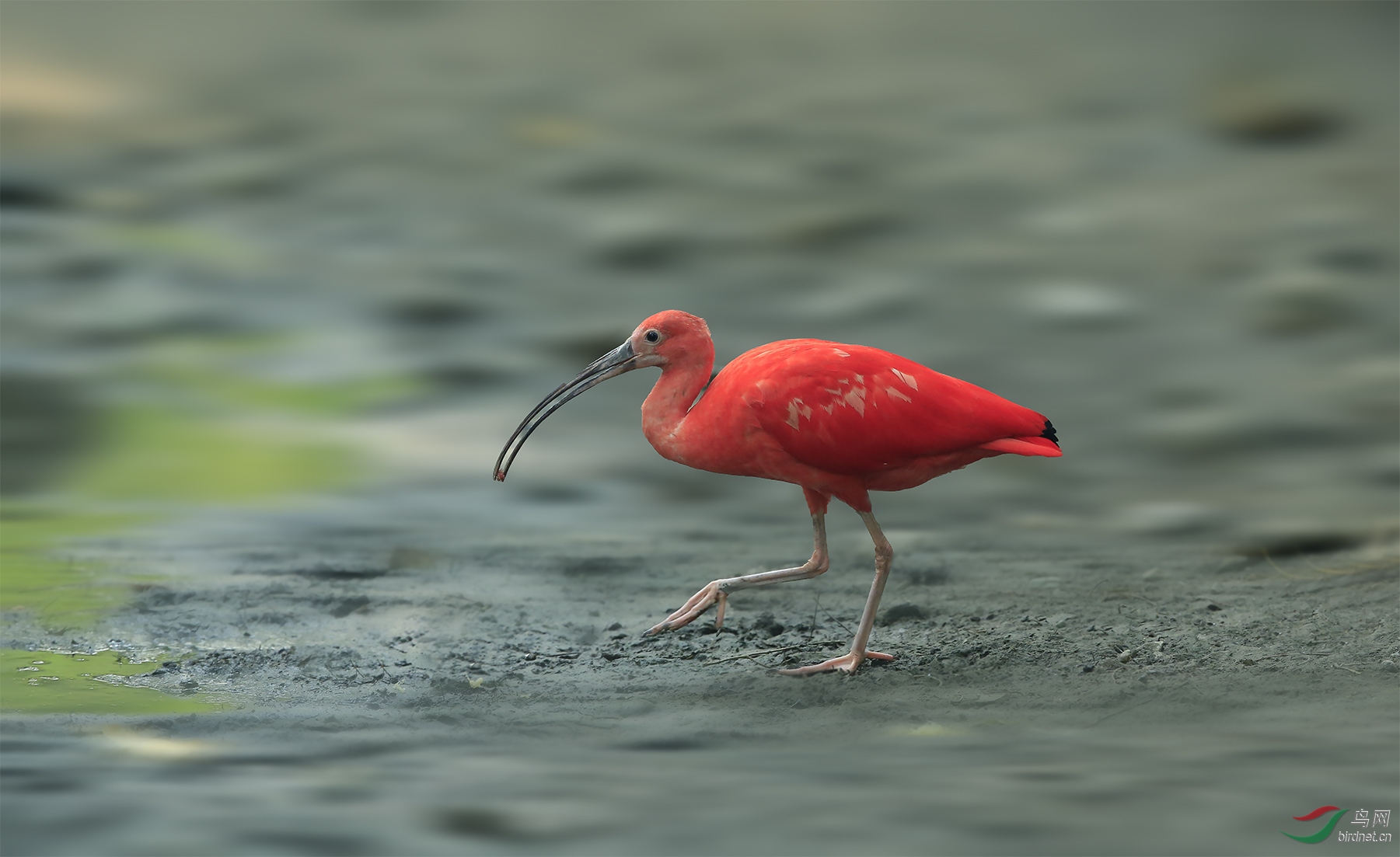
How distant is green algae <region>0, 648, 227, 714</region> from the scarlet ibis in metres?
2.38

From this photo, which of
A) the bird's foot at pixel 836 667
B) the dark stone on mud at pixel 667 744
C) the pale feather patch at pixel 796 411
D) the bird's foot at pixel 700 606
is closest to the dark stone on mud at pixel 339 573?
the bird's foot at pixel 700 606

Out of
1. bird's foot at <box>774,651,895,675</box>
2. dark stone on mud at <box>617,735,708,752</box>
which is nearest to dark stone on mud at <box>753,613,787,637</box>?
bird's foot at <box>774,651,895,675</box>

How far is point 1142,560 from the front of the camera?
9.02 metres

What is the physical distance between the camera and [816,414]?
637 cm

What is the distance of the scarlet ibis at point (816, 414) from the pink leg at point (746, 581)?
0.45 m

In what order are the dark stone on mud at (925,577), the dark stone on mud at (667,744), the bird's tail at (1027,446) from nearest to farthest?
the dark stone on mud at (667,744) < the bird's tail at (1027,446) < the dark stone on mud at (925,577)

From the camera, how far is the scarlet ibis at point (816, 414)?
21.0 feet

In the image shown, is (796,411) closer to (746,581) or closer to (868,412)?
(868,412)

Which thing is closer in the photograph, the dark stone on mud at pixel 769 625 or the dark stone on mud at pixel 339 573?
the dark stone on mud at pixel 769 625

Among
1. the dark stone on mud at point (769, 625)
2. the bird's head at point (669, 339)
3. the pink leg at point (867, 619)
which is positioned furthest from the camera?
the dark stone on mud at point (769, 625)

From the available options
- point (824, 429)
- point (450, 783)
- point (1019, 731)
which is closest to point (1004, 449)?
point (824, 429)

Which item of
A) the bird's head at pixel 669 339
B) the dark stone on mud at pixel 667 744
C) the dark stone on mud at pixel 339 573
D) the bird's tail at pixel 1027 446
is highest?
the bird's head at pixel 669 339

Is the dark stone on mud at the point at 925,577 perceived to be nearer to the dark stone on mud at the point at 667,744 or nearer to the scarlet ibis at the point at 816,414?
the scarlet ibis at the point at 816,414

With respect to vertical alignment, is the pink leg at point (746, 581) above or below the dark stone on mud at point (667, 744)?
above
